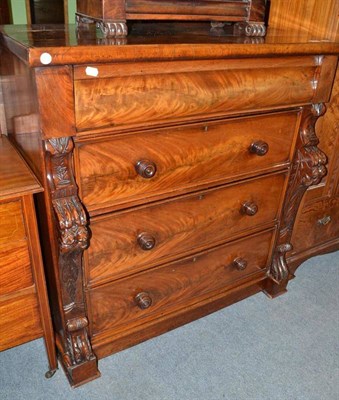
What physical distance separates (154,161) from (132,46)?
0.33m

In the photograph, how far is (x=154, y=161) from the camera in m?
1.15

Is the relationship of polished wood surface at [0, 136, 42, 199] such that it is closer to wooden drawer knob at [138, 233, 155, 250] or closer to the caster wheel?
wooden drawer knob at [138, 233, 155, 250]

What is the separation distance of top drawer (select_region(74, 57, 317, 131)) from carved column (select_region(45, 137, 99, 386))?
10 cm

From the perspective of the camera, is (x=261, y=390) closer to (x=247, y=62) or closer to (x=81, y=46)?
(x=247, y=62)

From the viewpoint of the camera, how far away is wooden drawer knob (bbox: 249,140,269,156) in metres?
1.31

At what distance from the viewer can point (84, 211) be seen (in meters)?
1.04

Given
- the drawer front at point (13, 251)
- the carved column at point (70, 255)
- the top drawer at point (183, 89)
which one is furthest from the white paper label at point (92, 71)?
the drawer front at point (13, 251)

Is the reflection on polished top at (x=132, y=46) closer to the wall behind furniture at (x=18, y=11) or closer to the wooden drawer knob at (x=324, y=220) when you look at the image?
the wooden drawer knob at (x=324, y=220)

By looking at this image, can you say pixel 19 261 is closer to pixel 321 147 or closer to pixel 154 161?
pixel 154 161

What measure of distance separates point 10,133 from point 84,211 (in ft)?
1.68

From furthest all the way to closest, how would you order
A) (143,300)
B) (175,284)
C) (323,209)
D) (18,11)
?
1. (18,11)
2. (323,209)
3. (175,284)
4. (143,300)

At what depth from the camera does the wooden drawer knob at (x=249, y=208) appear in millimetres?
1425

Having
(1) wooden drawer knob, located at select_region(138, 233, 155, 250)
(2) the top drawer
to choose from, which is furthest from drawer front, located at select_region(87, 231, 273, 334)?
(2) the top drawer

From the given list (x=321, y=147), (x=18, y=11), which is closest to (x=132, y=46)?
(x=321, y=147)
